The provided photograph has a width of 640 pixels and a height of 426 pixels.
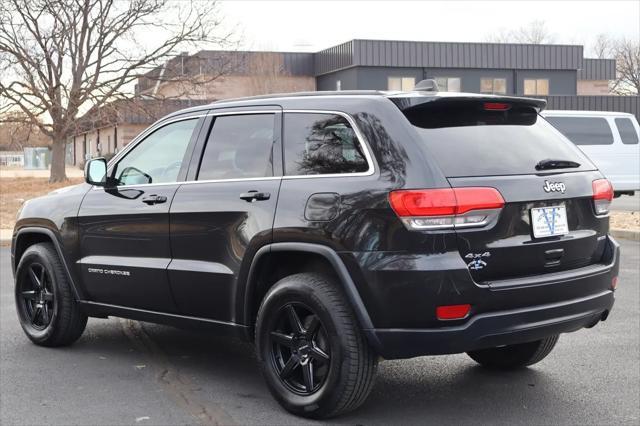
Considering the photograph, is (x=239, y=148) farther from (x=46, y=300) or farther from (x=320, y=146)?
(x=46, y=300)

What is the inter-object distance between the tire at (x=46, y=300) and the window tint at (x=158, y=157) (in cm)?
96

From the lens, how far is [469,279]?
4.11 metres

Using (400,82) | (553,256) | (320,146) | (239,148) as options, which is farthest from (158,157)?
(400,82)

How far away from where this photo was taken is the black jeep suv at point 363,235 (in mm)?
4145

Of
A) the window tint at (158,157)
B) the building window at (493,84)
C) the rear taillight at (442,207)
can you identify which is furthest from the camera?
the building window at (493,84)

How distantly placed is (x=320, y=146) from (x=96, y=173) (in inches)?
77.0

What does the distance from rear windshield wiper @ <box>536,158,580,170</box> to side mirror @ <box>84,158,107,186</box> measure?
307cm

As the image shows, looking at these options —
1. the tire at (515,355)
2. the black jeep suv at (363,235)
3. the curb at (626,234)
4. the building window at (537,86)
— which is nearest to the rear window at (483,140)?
the black jeep suv at (363,235)

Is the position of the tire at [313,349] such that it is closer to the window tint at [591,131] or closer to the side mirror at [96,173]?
the side mirror at [96,173]

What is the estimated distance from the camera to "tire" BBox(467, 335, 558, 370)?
17.7 feet

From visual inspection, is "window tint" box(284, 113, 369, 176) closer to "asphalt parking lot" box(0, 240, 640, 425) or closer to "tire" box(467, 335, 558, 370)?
"asphalt parking lot" box(0, 240, 640, 425)

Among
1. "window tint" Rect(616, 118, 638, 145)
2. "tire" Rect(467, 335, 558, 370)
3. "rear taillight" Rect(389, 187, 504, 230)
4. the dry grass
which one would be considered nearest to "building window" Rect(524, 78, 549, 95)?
the dry grass

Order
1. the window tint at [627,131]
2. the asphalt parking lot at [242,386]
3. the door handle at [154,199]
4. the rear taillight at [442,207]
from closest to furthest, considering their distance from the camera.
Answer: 1. the rear taillight at [442,207]
2. the asphalt parking lot at [242,386]
3. the door handle at [154,199]
4. the window tint at [627,131]

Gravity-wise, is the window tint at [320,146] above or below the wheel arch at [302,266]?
above
